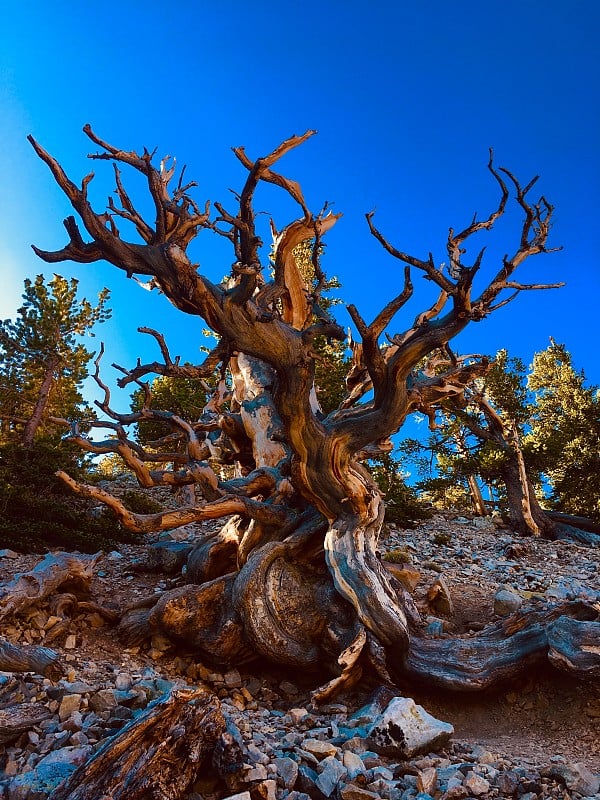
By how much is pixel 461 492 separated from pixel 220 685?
1774cm

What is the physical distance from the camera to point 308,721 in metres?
4.25

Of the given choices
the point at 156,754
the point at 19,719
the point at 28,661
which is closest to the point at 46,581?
the point at 28,661

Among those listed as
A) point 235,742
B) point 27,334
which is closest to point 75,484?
point 235,742

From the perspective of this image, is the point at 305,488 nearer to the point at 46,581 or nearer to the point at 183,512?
the point at 183,512

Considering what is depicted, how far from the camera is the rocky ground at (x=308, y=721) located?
274cm

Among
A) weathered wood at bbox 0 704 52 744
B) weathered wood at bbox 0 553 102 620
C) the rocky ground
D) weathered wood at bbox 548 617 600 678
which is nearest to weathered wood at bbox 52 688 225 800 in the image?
the rocky ground

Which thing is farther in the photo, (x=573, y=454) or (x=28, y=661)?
(x=573, y=454)

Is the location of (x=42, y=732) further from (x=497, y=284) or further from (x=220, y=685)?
(x=497, y=284)

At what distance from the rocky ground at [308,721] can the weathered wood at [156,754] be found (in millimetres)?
148

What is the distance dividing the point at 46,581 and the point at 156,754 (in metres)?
4.11

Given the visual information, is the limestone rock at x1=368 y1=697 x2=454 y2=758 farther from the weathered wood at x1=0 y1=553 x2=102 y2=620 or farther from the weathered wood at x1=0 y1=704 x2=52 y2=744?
the weathered wood at x1=0 y1=553 x2=102 y2=620

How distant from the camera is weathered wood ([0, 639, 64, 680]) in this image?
399 centimetres

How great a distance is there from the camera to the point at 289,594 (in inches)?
233

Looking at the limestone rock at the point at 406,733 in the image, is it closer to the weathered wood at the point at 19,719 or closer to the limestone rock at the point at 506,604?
the weathered wood at the point at 19,719
